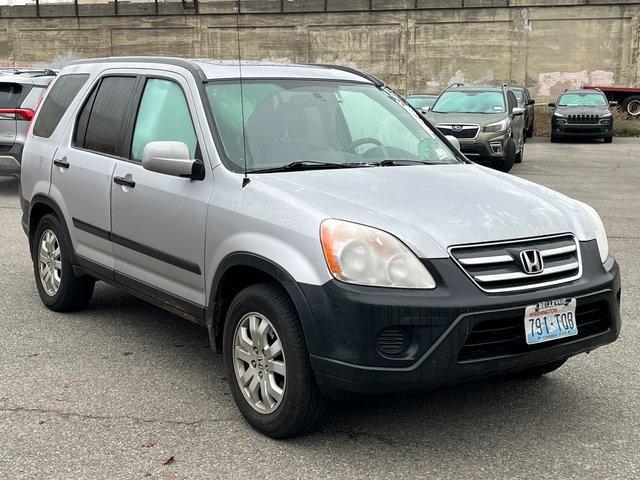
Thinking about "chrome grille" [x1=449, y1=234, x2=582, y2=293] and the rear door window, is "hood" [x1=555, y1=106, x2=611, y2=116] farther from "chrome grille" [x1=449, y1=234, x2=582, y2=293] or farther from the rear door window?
"chrome grille" [x1=449, y1=234, x2=582, y2=293]

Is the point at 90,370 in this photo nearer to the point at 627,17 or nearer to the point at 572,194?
the point at 572,194

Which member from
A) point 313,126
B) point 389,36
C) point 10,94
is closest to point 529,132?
point 389,36

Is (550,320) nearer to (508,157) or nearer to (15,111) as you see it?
(15,111)

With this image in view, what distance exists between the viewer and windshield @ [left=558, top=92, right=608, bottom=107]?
26.6 meters

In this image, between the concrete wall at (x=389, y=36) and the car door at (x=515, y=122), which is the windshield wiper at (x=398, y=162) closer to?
the car door at (x=515, y=122)

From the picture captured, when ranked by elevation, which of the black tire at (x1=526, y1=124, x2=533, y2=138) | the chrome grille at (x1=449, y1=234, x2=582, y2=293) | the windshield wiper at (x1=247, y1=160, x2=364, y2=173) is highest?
the windshield wiper at (x1=247, y1=160, x2=364, y2=173)

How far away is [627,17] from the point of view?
1633 inches

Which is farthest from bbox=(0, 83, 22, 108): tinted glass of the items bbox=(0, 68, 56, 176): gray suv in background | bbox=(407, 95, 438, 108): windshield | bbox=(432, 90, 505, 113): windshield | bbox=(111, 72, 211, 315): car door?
bbox=(407, 95, 438, 108): windshield

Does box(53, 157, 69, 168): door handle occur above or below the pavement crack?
above

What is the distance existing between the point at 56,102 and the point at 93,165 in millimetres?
1069

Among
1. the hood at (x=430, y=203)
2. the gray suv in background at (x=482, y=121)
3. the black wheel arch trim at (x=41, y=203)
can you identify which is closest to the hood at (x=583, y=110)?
the gray suv in background at (x=482, y=121)

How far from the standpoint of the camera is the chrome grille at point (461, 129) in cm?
1552

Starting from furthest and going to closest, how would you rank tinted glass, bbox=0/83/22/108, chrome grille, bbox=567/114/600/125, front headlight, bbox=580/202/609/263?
chrome grille, bbox=567/114/600/125 → tinted glass, bbox=0/83/22/108 → front headlight, bbox=580/202/609/263

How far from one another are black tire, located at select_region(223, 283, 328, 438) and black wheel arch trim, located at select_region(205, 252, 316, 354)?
0.07 m
